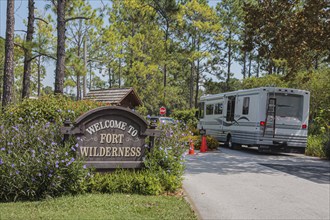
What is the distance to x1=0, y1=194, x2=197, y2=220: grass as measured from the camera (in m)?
5.74

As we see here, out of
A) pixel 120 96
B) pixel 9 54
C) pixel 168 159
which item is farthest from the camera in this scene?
pixel 120 96

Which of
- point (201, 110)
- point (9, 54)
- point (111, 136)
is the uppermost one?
point (9, 54)

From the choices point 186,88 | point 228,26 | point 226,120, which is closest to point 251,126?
point 226,120

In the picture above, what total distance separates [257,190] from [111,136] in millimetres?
3778

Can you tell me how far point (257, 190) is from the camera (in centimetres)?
927

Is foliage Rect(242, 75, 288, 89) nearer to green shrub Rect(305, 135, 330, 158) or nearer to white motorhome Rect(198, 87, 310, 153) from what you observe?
green shrub Rect(305, 135, 330, 158)

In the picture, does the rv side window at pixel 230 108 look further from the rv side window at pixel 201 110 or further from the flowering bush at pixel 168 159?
the flowering bush at pixel 168 159

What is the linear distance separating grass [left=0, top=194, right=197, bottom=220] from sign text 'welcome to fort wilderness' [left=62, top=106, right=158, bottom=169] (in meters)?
0.94

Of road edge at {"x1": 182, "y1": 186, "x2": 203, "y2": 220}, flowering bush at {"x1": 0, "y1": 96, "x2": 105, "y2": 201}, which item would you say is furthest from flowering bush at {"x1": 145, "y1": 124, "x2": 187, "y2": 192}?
flowering bush at {"x1": 0, "y1": 96, "x2": 105, "y2": 201}

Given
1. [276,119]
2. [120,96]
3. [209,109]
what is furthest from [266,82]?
[276,119]

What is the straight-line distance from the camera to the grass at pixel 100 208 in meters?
5.74

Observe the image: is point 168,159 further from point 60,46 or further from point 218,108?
point 218,108

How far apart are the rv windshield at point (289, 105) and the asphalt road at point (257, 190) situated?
3.86 metres

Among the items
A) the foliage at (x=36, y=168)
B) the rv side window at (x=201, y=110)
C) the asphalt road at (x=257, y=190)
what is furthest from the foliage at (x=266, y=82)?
the foliage at (x=36, y=168)
